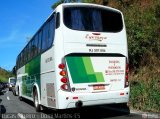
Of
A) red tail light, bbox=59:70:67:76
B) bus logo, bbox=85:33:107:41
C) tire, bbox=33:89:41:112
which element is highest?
bus logo, bbox=85:33:107:41

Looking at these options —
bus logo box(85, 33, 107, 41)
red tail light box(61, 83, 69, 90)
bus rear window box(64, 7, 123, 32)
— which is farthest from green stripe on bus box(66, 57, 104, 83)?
bus rear window box(64, 7, 123, 32)

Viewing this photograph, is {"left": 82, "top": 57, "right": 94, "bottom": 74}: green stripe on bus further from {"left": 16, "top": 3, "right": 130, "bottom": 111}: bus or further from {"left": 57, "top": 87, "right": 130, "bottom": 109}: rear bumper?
{"left": 57, "top": 87, "right": 130, "bottom": 109}: rear bumper

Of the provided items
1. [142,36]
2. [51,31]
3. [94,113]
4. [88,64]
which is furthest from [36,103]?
[142,36]

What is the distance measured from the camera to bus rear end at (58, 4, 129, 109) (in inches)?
Answer: 452

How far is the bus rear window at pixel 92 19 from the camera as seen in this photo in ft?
38.7

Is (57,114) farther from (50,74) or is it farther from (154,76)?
(154,76)

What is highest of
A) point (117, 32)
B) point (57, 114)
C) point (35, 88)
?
point (117, 32)

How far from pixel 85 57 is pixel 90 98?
134 centimetres

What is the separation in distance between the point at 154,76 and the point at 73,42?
635cm

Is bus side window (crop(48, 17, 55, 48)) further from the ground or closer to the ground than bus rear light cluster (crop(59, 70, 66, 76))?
further from the ground

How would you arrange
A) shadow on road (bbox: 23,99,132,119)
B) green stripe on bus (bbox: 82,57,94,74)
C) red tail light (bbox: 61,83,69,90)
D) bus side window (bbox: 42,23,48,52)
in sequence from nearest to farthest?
red tail light (bbox: 61,83,69,90)
green stripe on bus (bbox: 82,57,94,74)
shadow on road (bbox: 23,99,132,119)
bus side window (bbox: 42,23,48,52)

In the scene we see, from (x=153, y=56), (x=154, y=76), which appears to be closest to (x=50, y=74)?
(x=154, y=76)

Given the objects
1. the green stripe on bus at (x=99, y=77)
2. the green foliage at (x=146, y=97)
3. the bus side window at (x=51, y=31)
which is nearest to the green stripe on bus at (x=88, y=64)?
the green stripe on bus at (x=99, y=77)

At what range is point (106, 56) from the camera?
1221 cm
